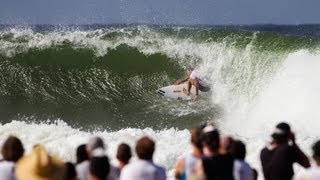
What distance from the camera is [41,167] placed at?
16.9 feet

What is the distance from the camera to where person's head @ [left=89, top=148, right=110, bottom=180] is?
209 inches

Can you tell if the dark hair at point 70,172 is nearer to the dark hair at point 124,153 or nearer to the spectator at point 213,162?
the dark hair at point 124,153

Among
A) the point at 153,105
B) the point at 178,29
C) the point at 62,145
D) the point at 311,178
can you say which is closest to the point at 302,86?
the point at 153,105

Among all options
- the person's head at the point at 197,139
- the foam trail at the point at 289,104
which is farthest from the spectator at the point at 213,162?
the foam trail at the point at 289,104

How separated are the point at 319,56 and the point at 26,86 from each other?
29.4ft

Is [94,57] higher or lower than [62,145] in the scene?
higher

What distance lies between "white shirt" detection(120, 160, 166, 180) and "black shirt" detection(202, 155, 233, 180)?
50cm

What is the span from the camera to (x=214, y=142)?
5.42 metres

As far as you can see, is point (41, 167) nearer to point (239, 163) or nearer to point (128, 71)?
point (239, 163)

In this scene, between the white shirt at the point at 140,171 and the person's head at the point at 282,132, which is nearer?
the white shirt at the point at 140,171

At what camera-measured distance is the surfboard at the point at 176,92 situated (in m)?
18.1

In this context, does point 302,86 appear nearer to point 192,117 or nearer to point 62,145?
point 192,117

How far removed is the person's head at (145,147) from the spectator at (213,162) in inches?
17.2

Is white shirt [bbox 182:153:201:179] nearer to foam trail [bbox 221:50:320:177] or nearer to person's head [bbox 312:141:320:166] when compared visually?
person's head [bbox 312:141:320:166]
